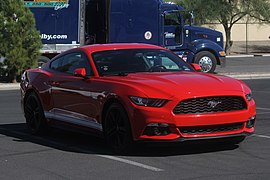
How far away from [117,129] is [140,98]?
0.69m

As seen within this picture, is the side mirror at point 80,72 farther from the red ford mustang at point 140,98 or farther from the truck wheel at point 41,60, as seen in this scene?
the truck wheel at point 41,60

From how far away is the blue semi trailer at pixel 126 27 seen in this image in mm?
23844

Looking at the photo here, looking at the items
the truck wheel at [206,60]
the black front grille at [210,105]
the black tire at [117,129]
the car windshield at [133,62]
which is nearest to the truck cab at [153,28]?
the truck wheel at [206,60]

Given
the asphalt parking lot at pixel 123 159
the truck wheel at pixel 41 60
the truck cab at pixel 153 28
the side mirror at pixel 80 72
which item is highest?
the truck cab at pixel 153 28

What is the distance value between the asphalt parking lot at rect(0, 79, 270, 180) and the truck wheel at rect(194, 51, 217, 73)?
1396cm

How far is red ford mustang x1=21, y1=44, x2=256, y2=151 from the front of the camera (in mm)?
7891

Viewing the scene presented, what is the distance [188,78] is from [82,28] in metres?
16.2

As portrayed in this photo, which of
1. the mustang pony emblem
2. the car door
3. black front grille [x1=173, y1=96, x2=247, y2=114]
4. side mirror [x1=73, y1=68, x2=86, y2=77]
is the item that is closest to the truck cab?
the car door

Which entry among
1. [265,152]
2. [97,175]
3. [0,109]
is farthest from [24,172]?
[0,109]

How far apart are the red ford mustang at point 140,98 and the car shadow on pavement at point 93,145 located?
0.26 metres

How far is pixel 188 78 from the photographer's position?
8469 millimetres

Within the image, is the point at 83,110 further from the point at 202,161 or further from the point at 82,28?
the point at 82,28

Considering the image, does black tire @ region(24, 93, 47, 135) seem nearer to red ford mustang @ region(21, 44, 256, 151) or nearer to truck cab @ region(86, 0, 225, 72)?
red ford mustang @ region(21, 44, 256, 151)

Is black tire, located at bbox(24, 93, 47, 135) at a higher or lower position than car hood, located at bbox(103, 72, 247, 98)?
lower
